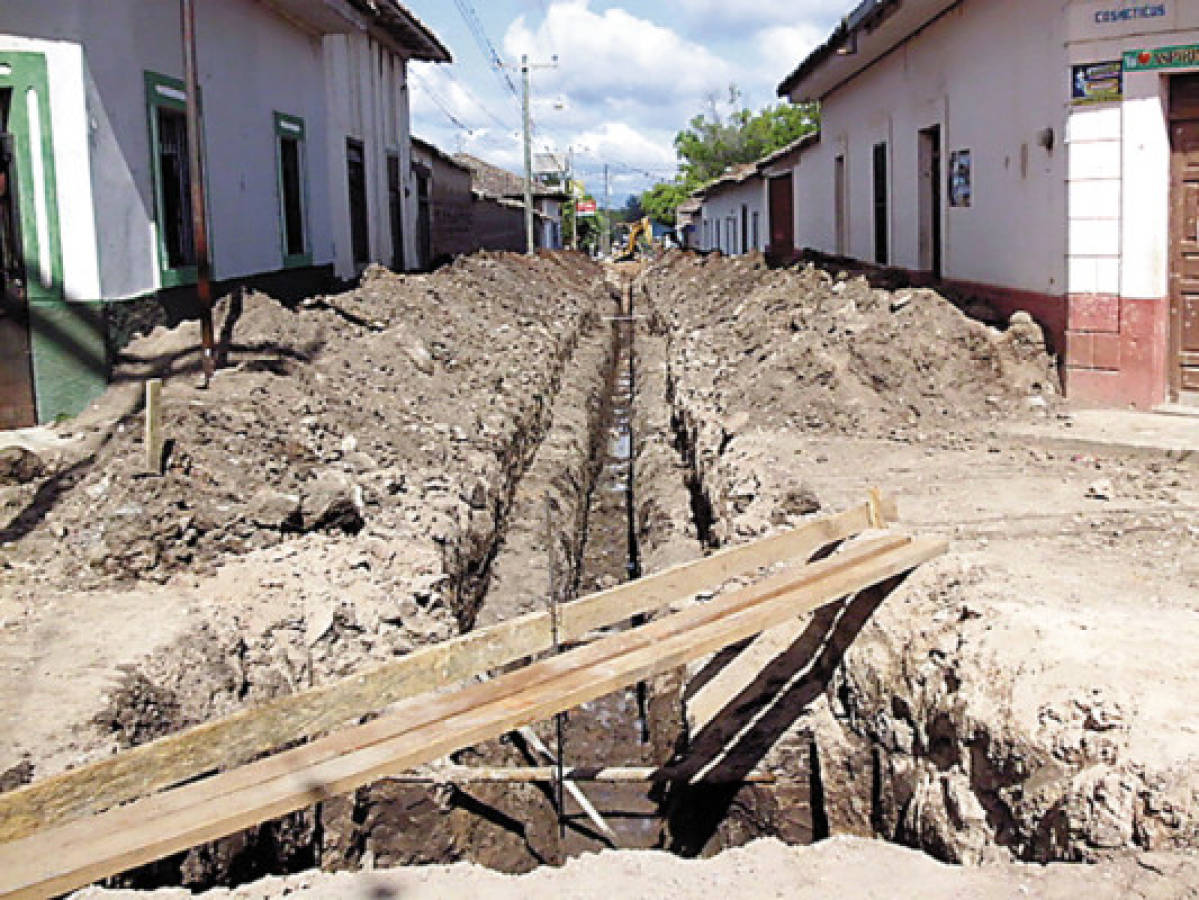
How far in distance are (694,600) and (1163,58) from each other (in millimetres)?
5176

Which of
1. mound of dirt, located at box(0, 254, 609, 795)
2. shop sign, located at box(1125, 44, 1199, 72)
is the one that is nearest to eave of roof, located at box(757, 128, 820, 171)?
mound of dirt, located at box(0, 254, 609, 795)

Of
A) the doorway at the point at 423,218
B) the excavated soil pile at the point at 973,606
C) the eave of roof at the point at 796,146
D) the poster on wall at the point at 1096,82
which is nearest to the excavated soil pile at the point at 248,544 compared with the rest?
the excavated soil pile at the point at 973,606

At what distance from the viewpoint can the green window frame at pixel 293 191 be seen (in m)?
13.7

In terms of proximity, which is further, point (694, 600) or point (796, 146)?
point (796, 146)

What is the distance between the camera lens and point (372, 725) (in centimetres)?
452

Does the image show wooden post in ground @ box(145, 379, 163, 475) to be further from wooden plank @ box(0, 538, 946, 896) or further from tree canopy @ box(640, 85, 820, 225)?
tree canopy @ box(640, 85, 820, 225)

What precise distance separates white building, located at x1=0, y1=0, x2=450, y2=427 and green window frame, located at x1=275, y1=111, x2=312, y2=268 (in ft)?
0.09

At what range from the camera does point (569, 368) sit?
1830cm

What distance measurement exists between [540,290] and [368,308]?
11257 mm

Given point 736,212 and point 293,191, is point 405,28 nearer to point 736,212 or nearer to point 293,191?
point 293,191

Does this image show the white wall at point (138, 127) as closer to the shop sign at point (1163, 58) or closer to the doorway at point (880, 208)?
the shop sign at point (1163, 58)

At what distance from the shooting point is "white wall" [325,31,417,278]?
53.2 ft

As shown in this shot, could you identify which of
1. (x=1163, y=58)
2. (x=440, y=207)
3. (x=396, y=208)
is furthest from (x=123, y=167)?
(x=440, y=207)

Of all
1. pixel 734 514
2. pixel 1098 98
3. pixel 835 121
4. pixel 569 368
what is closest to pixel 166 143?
pixel 734 514
